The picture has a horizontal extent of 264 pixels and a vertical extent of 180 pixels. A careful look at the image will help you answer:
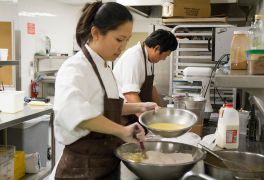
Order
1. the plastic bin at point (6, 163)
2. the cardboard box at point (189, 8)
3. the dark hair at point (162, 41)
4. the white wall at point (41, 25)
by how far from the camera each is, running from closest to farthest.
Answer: the dark hair at point (162, 41), the plastic bin at point (6, 163), the cardboard box at point (189, 8), the white wall at point (41, 25)

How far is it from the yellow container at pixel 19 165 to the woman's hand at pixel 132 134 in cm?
230

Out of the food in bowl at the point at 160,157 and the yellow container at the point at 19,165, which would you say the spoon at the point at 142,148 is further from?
the yellow container at the point at 19,165

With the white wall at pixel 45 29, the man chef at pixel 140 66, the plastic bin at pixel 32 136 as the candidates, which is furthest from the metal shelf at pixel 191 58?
the white wall at pixel 45 29

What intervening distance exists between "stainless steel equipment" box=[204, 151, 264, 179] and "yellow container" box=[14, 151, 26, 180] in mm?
2413

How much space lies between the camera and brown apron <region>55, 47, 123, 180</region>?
1438mm

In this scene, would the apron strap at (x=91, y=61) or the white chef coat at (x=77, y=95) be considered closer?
the white chef coat at (x=77, y=95)

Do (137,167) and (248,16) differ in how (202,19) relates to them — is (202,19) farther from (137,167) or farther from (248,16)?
(137,167)

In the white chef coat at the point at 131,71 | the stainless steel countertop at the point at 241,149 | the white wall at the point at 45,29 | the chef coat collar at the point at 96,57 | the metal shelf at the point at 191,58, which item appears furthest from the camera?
the white wall at the point at 45,29

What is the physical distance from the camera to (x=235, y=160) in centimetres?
153

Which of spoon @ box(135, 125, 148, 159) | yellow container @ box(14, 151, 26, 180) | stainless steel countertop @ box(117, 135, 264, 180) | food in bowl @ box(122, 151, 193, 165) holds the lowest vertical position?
yellow container @ box(14, 151, 26, 180)

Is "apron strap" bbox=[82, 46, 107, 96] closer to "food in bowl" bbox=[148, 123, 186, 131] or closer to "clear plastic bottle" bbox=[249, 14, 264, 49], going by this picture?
"food in bowl" bbox=[148, 123, 186, 131]

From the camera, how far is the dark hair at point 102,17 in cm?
150

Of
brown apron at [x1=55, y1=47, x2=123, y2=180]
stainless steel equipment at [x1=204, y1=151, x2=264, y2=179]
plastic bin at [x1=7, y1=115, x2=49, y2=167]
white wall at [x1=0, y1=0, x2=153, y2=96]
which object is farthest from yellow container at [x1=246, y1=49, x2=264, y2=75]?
white wall at [x1=0, y1=0, x2=153, y2=96]

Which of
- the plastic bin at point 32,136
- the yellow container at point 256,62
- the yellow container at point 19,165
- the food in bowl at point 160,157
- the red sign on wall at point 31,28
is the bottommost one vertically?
the yellow container at point 19,165
